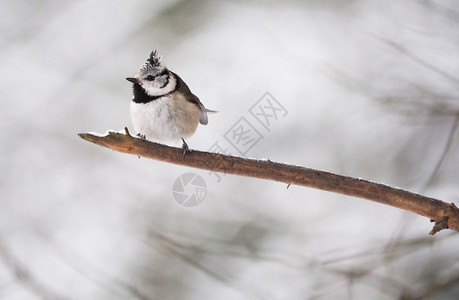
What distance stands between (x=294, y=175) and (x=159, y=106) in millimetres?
1123

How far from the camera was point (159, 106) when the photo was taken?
3139 millimetres

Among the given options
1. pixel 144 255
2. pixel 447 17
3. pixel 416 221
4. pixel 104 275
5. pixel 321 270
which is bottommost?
pixel 104 275

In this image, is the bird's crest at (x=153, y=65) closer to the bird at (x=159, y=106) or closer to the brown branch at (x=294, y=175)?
the bird at (x=159, y=106)

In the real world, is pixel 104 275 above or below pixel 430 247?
below

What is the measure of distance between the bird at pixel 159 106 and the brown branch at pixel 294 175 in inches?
A: 22.4

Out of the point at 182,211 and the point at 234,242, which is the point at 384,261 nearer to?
the point at 234,242

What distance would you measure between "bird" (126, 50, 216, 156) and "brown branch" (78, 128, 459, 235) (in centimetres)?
57

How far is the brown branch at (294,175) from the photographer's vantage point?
2318 millimetres

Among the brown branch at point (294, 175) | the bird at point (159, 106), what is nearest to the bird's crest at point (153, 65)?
the bird at point (159, 106)

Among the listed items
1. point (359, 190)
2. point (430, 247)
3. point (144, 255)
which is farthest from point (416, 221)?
point (144, 255)

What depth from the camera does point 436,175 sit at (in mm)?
3350

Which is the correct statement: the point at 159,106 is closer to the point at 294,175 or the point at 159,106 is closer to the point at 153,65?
the point at 153,65

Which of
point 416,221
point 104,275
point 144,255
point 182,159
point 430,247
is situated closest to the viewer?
point 182,159

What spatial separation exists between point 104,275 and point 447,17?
3.45 metres
